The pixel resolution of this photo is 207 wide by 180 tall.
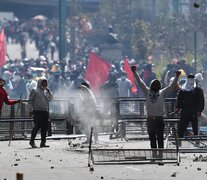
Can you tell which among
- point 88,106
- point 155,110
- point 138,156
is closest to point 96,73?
point 88,106

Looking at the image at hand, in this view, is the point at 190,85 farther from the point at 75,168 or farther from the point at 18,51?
the point at 18,51

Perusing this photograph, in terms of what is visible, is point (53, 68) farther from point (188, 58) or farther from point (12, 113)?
point (12, 113)

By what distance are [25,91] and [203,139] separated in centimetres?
2341

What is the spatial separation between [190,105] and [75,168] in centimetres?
685

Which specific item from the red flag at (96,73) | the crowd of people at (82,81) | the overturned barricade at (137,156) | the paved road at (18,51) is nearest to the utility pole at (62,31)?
the crowd of people at (82,81)

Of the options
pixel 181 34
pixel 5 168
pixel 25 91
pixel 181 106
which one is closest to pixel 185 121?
pixel 181 106

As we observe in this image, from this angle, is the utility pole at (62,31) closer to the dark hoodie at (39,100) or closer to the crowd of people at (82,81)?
the crowd of people at (82,81)

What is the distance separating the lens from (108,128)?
30312 mm

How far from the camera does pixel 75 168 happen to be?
66.1 ft

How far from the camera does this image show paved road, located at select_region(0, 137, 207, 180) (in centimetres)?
1858

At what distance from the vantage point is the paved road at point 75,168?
18.6m

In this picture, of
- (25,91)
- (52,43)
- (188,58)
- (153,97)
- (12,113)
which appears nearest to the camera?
(153,97)

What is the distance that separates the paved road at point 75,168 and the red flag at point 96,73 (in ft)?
51.9

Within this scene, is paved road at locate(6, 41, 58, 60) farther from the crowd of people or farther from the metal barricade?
the metal barricade
